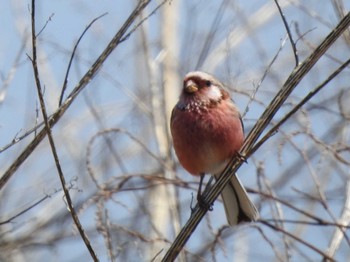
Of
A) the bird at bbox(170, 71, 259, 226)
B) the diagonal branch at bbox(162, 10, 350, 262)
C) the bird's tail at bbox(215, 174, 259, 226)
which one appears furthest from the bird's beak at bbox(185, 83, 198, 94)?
the diagonal branch at bbox(162, 10, 350, 262)

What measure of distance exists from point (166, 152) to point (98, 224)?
5.27 ft

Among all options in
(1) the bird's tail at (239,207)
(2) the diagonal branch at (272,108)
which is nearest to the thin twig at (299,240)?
(1) the bird's tail at (239,207)

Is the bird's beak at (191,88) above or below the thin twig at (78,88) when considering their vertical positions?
above

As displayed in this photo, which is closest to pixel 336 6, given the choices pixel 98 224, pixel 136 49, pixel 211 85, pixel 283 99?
pixel 211 85

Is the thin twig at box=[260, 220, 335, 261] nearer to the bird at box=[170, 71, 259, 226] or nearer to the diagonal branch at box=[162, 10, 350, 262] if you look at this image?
the bird at box=[170, 71, 259, 226]

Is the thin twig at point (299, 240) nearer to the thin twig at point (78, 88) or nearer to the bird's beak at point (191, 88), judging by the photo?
the bird's beak at point (191, 88)

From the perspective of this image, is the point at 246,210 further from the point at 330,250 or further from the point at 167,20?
the point at 167,20

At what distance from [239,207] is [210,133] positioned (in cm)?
43

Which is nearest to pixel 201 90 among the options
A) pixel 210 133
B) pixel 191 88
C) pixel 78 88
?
pixel 191 88

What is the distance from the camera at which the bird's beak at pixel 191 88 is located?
381 cm

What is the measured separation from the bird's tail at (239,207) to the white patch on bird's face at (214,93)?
40 cm

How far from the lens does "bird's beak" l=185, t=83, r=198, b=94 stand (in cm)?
381

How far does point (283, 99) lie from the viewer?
9.29 feet

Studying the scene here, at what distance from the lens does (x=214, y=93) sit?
384cm
